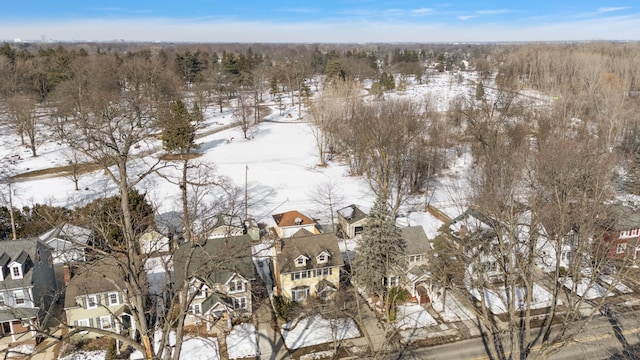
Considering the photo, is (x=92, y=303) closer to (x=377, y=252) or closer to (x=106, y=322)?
(x=106, y=322)

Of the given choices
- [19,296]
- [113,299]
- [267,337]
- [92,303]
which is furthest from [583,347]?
[19,296]

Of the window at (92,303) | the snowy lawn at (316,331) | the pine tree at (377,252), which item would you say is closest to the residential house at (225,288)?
the snowy lawn at (316,331)

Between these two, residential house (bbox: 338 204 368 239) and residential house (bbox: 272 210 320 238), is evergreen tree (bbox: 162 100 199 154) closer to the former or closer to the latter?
residential house (bbox: 272 210 320 238)

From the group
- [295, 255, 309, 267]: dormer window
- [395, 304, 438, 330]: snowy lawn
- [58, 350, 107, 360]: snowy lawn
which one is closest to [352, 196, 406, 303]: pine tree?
[395, 304, 438, 330]: snowy lawn

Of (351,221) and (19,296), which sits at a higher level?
(19,296)

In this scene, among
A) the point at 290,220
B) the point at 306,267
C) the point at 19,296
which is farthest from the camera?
the point at 290,220

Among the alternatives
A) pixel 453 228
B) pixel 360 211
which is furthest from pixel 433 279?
pixel 360 211

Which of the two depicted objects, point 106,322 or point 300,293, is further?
point 300,293

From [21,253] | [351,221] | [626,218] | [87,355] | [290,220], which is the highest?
[626,218]
